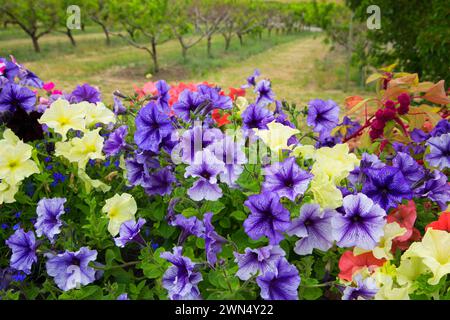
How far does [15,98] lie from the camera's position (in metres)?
1.82

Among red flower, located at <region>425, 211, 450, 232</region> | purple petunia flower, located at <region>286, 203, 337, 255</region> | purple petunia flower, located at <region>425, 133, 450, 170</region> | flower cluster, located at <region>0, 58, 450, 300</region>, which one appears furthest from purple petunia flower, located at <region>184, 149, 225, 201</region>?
purple petunia flower, located at <region>425, 133, 450, 170</region>

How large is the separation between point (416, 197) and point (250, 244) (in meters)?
0.56

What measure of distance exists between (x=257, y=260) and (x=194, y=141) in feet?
1.35

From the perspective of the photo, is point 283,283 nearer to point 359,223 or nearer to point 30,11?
point 359,223

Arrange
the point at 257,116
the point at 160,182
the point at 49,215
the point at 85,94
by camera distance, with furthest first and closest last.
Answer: the point at 85,94
the point at 257,116
the point at 160,182
the point at 49,215

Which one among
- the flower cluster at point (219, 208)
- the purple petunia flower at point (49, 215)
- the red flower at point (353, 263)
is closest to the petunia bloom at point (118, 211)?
the flower cluster at point (219, 208)

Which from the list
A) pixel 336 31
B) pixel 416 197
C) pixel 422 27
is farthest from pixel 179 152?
pixel 336 31

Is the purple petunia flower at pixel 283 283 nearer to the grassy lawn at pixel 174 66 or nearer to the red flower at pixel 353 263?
the red flower at pixel 353 263

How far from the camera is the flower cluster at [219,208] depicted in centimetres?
123

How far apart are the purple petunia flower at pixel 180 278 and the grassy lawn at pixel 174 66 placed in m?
9.41

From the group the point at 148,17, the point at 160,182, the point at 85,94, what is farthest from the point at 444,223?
the point at 148,17

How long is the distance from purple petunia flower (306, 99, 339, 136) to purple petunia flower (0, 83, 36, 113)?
105 cm

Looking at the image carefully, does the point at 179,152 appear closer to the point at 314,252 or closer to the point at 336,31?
the point at 314,252

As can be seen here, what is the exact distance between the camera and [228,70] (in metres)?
14.9
